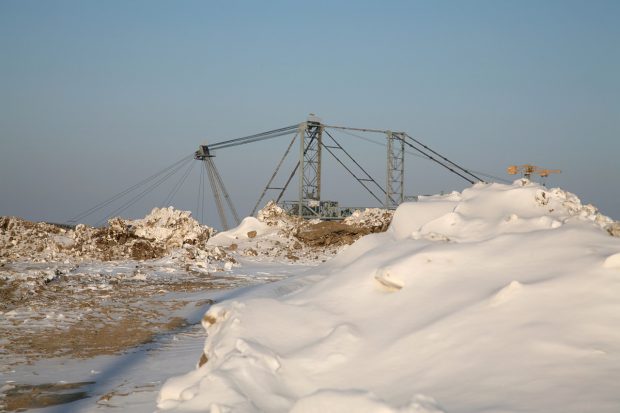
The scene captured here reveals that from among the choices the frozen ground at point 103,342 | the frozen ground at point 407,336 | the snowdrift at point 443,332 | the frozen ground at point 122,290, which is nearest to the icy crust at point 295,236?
the frozen ground at point 122,290

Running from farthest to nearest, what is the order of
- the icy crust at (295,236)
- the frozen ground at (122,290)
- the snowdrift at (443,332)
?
the icy crust at (295,236) → the frozen ground at (122,290) → the snowdrift at (443,332)

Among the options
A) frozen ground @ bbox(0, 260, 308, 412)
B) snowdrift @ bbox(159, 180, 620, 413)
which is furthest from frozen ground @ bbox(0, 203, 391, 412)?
snowdrift @ bbox(159, 180, 620, 413)

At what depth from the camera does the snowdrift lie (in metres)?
3.21

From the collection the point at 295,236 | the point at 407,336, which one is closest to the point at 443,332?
the point at 407,336

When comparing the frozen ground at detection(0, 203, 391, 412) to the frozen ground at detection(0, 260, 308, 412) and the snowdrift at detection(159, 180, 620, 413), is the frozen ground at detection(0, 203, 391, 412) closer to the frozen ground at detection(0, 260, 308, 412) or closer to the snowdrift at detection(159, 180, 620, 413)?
the frozen ground at detection(0, 260, 308, 412)

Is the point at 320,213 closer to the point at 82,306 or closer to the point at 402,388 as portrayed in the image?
the point at 82,306

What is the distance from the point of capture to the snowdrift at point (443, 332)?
126 inches

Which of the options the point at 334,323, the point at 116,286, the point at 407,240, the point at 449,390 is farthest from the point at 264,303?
the point at 116,286

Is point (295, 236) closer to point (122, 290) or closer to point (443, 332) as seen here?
point (122, 290)

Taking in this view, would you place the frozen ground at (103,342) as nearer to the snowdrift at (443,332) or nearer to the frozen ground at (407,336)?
the frozen ground at (407,336)

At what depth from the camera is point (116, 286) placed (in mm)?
11531

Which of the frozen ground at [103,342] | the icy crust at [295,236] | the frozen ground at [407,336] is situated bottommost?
the icy crust at [295,236]

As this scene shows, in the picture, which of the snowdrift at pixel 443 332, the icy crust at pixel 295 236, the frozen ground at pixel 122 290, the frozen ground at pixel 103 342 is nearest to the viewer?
the snowdrift at pixel 443 332

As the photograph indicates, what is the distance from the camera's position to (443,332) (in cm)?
402
